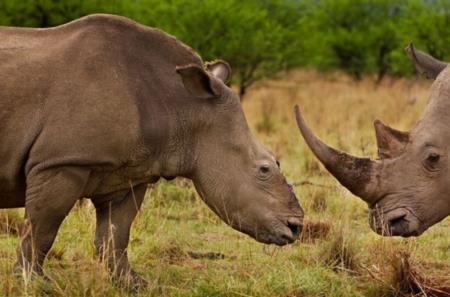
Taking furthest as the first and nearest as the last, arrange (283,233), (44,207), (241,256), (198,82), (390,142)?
(241,256) < (390,142) < (198,82) < (283,233) < (44,207)

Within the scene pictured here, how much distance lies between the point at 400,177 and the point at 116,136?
2074 mm

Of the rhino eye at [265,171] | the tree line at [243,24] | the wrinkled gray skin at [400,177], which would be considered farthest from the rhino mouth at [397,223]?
the tree line at [243,24]

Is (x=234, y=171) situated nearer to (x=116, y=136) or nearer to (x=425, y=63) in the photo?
(x=116, y=136)

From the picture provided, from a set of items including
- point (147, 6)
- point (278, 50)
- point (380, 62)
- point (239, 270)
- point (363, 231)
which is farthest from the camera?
point (380, 62)

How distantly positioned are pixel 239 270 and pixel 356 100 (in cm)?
1783

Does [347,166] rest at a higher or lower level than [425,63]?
lower

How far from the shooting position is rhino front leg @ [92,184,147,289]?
780 centimetres

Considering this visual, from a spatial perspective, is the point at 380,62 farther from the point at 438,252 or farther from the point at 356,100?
the point at 438,252

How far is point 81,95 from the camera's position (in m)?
7.05

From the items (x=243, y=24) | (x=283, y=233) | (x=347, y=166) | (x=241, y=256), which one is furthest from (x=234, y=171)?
(x=243, y=24)

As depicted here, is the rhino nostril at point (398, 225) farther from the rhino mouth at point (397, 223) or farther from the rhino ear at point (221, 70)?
the rhino ear at point (221, 70)

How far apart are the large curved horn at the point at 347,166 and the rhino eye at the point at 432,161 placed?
1.34 ft

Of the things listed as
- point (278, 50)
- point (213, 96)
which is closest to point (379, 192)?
point (213, 96)

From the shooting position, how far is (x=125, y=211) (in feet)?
25.9
